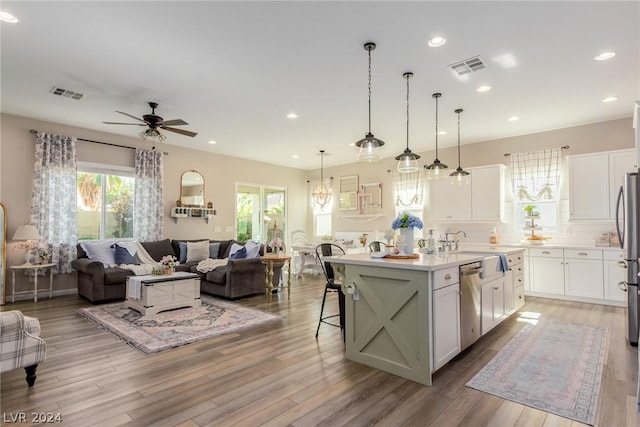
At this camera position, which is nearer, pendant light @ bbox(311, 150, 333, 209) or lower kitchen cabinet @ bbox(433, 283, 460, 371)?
lower kitchen cabinet @ bbox(433, 283, 460, 371)

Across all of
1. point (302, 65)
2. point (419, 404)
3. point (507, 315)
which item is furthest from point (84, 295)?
point (507, 315)

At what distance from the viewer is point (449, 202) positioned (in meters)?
6.77

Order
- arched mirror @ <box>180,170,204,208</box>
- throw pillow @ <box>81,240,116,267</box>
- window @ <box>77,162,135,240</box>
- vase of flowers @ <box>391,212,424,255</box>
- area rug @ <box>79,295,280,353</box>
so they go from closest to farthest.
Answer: vase of flowers @ <box>391,212,424,255</box>, area rug @ <box>79,295,280,353</box>, throw pillow @ <box>81,240,116,267</box>, window @ <box>77,162,135,240</box>, arched mirror @ <box>180,170,204,208</box>

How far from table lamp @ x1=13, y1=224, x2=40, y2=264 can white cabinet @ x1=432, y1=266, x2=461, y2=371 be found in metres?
5.90

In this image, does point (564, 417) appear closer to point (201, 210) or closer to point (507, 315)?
point (507, 315)

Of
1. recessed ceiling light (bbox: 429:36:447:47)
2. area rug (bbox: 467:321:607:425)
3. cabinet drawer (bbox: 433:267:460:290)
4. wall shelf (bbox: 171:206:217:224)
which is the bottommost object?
area rug (bbox: 467:321:607:425)

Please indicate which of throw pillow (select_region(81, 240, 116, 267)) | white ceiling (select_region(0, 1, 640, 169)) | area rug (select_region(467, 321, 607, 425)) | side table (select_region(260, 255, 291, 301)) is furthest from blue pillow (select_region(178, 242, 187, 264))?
area rug (select_region(467, 321, 607, 425))

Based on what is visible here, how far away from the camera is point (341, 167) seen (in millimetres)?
9258

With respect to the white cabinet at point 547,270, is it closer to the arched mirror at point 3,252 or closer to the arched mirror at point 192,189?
the arched mirror at point 192,189

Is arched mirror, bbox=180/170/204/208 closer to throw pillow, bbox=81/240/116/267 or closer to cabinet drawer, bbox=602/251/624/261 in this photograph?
throw pillow, bbox=81/240/116/267

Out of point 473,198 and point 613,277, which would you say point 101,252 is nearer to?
point 473,198

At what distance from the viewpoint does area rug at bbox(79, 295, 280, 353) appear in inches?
139

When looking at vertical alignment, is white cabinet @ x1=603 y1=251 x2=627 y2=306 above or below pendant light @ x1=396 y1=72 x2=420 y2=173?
below

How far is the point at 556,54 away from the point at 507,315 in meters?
2.97
